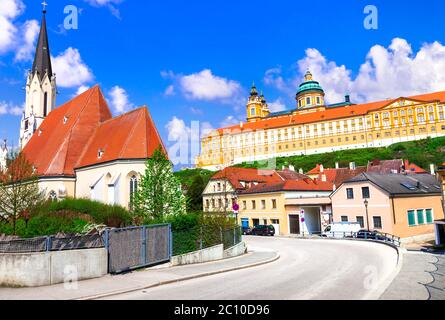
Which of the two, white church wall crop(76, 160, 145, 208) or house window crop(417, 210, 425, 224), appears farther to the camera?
house window crop(417, 210, 425, 224)

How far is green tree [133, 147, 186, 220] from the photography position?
24.7 m

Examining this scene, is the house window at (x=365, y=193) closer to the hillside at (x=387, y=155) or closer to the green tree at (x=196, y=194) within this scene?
the green tree at (x=196, y=194)

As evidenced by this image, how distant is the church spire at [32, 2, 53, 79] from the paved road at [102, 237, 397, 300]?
48033mm

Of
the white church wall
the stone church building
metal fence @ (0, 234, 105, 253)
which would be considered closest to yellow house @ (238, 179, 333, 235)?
the stone church building

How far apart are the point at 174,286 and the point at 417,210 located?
32.3 m

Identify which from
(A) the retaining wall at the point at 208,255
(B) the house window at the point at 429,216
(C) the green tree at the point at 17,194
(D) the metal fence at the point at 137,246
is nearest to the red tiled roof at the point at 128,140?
(C) the green tree at the point at 17,194

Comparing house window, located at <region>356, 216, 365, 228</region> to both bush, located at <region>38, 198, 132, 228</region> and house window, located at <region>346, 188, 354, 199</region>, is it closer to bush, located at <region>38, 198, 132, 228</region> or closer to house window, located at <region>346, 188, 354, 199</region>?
house window, located at <region>346, 188, 354, 199</region>

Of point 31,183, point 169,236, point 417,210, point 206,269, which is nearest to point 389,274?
point 206,269

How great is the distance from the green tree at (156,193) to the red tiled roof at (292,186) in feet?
72.5

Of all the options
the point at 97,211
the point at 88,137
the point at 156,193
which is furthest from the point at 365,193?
the point at 88,137

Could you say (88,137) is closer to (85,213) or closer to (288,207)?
(85,213)

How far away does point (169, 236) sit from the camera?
57.6 feet

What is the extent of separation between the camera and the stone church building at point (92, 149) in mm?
33375
